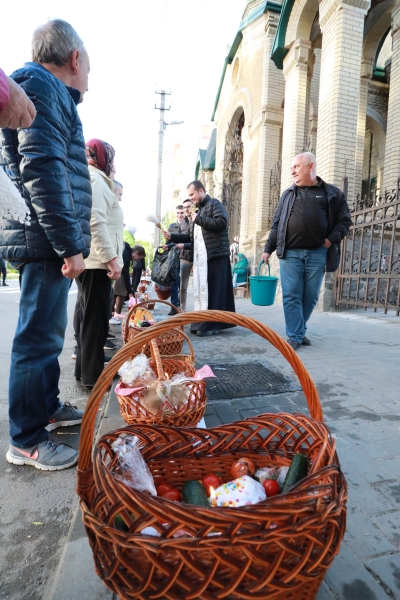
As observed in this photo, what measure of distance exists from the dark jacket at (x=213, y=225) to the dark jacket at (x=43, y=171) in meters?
3.00

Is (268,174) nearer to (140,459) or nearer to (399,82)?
(399,82)

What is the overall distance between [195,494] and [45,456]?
1013 mm

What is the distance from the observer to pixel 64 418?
7.43 feet

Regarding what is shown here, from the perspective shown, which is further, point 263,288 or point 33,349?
point 263,288

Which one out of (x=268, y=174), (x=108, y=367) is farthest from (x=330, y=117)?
(x=108, y=367)

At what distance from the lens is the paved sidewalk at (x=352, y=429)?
1119 mm

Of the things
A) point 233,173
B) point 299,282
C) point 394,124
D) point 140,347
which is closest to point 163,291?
point 299,282

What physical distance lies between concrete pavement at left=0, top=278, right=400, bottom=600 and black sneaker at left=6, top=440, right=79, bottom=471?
0.06 meters

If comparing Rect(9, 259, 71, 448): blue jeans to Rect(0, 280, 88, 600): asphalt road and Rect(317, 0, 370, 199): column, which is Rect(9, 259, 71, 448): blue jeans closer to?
Rect(0, 280, 88, 600): asphalt road

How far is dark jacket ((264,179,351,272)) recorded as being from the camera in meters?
4.31

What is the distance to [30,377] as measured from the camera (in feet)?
5.92

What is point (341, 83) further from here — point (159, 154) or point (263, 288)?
point (159, 154)

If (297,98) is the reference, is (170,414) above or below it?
below

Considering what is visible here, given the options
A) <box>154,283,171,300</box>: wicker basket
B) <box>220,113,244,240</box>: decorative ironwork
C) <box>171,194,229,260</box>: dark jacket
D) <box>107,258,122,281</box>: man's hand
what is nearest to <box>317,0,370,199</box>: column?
<box>171,194,229,260</box>: dark jacket
